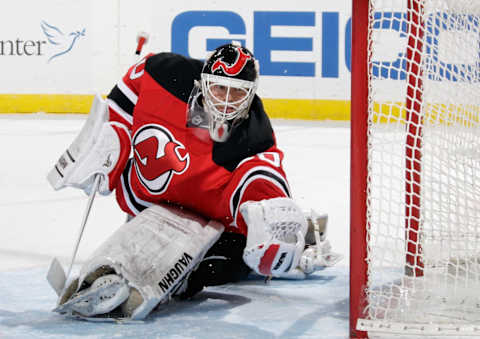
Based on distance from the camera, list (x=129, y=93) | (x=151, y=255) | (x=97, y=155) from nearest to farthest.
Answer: (x=151, y=255) < (x=97, y=155) < (x=129, y=93)

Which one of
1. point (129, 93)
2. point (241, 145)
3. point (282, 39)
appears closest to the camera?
point (241, 145)

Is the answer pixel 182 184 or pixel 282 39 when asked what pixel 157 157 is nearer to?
pixel 182 184

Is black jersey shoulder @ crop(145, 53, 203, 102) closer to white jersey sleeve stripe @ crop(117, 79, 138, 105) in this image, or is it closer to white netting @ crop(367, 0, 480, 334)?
white jersey sleeve stripe @ crop(117, 79, 138, 105)

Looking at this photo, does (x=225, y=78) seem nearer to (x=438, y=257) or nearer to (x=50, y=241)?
(x=438, y=257)

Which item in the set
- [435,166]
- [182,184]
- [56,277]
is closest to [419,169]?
[435,166]

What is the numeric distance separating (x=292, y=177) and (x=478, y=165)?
2.11 m

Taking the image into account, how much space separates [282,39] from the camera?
682cm

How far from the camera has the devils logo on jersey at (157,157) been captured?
90.7 inches

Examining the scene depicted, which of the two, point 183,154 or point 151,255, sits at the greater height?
point 183,154

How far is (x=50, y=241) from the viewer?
3014 millimetres

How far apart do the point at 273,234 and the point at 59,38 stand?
5.43 m

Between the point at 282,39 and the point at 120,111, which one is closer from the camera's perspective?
the point at 120,111

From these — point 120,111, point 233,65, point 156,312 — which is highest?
point 233,65

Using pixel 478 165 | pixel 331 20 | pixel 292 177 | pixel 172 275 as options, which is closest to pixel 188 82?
pixel 172 275
